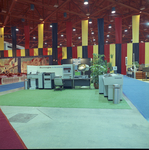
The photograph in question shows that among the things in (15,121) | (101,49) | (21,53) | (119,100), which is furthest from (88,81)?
(21,53)

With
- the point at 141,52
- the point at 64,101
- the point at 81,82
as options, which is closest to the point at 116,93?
the point at 64,101

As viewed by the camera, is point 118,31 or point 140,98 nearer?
point 140,98

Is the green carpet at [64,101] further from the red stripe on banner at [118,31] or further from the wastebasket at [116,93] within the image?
the red stripe on banner at [118,31]

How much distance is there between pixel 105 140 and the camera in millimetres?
2031

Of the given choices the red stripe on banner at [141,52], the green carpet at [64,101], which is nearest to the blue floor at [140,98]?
the green carpet at [64,101]

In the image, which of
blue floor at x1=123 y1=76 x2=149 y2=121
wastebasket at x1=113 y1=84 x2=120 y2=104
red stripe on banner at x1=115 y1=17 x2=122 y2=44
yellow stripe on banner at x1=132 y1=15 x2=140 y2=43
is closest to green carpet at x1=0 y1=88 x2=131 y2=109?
wastebasket at x1=113 y1=84 x2=120 y2=104

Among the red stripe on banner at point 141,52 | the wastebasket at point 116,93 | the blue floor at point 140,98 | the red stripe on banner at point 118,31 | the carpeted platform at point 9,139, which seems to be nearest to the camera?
the carpeted platform at point 9,139

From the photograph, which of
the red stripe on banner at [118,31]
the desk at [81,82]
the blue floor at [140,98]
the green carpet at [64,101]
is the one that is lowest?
the green carpet at [64,101]

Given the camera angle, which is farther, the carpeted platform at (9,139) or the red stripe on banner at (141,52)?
the red stripe on banner at (141,52)

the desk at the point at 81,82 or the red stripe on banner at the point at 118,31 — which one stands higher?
the red stripe on banner at the point at 118,31

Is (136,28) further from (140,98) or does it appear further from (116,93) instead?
(116,93)

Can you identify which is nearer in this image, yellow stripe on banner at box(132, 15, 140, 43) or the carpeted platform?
the carpeted platform

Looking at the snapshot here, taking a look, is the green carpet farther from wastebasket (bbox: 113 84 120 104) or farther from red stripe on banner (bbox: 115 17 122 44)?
red stripe on banner (bbox: 115 17 122 44)

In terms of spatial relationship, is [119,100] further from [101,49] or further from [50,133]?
[101,49]
